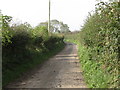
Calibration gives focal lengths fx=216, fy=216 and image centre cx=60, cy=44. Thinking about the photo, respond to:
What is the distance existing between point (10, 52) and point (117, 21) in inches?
356

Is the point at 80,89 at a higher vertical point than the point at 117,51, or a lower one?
lower

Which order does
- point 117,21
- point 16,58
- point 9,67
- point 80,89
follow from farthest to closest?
point 16,58
point 9,67
point 80,89
point 117,21

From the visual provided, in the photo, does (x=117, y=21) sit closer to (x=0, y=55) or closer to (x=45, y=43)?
(x=0, y=55)

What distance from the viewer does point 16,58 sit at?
49.9 ft

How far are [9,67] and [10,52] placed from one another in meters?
1.25

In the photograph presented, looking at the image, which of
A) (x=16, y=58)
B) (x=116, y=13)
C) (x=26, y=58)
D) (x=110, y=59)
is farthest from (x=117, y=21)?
(x=26, y=58)

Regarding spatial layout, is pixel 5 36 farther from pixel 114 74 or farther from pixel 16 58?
pixel 114 74

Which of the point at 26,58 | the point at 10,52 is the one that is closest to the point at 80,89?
the point at 10,52

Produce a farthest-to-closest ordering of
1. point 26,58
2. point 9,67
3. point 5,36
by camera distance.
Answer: point 26,58, point 9,67, point 5,36

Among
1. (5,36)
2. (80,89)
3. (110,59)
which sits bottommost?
(80,89)

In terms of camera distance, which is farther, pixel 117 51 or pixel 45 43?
pixel 45 43

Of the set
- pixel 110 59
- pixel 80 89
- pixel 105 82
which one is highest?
→ pixel 110 59

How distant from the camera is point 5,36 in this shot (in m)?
11.6

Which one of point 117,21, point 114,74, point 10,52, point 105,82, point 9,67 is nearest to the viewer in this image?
point 117,21
